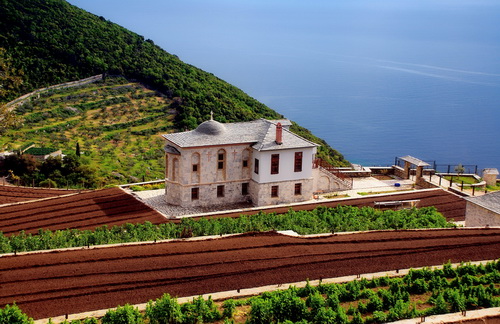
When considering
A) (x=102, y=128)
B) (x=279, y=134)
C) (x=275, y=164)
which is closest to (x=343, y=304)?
(x=275, y=164)

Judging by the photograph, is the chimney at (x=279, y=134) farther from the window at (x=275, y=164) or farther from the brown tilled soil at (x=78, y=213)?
the brown tilled soil at (x=78, y=213)

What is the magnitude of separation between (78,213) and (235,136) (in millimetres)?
10830

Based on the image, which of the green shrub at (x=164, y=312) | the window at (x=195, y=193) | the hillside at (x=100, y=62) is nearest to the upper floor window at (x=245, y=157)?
the window at (x=195, y=193)

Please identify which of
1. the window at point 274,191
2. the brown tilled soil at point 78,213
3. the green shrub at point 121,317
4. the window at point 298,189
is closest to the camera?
the green shrub at point 121,317

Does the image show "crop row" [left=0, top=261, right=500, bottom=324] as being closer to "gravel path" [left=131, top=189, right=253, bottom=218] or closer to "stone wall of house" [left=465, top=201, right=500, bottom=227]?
"stone wall of house" [left=465, top=201, right=500, bottom=227]

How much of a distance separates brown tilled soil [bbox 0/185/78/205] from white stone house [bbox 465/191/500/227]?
26245 mm

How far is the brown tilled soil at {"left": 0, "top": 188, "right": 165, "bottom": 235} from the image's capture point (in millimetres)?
33500

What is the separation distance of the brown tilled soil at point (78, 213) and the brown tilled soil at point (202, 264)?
9.18 m

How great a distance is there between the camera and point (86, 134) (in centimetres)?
6094

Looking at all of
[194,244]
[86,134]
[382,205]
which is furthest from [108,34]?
[194,244]

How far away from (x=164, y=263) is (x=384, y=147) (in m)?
97.7

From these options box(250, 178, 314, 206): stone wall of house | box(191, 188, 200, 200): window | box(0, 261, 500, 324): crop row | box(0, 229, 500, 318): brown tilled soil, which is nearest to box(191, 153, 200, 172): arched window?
box(191, 188, 200, 200): window

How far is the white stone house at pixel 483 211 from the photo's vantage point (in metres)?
32.2

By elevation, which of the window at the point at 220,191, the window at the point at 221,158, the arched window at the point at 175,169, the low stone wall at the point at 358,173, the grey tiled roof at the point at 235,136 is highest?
the grey tiled roof at the point at 235,136
